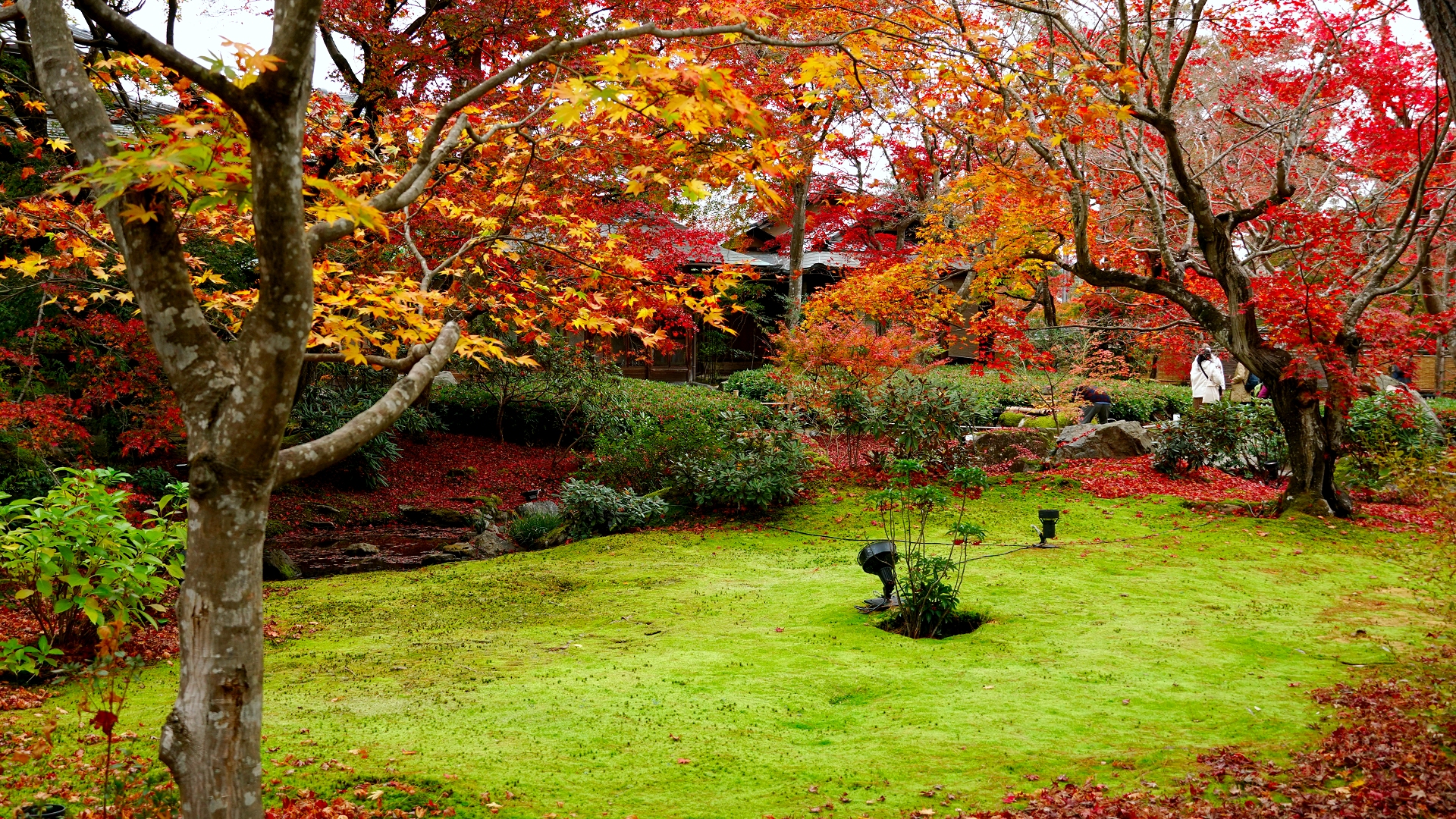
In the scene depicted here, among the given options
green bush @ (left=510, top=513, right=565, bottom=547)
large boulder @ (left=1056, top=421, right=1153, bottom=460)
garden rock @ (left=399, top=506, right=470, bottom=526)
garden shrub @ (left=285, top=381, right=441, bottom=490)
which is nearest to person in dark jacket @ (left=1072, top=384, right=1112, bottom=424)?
large boulder @ (left=1056, top=421, right=1153, bottom=460)

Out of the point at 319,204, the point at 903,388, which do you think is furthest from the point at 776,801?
the point at 903,388

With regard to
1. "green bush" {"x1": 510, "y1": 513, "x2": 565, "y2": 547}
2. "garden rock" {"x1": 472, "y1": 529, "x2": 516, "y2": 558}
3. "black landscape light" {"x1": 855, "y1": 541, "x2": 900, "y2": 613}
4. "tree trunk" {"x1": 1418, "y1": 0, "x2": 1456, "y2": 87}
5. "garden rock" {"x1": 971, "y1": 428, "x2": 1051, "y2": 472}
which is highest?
"tree trunk" {"x1": 1418, "y1": 0, "x2": 1456, "y2": 87}

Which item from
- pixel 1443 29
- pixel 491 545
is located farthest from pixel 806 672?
pixel 491 545

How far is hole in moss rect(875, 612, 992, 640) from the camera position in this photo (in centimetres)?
596

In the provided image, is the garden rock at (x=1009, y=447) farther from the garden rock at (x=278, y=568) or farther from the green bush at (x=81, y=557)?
the green bush at (x=81, y=557)

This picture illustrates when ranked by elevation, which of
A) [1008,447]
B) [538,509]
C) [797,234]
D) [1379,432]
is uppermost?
[797,234]

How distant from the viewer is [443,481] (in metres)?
14.6

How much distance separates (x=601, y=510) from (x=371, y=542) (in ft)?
10.4

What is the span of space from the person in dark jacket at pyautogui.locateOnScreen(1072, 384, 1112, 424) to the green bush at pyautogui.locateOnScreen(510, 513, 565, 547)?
9.95 meters

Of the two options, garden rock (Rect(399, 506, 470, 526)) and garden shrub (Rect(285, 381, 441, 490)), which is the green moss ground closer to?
garden rock (Rect(399, 506, 470, 526))

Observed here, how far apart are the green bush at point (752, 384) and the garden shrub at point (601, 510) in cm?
775

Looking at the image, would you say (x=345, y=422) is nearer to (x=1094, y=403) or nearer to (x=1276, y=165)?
(x=1276, y=165)

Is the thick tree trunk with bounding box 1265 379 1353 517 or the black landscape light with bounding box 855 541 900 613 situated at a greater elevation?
the thick tree trunk with bounding box 1265 379 1353 517

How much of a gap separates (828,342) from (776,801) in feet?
28.7
